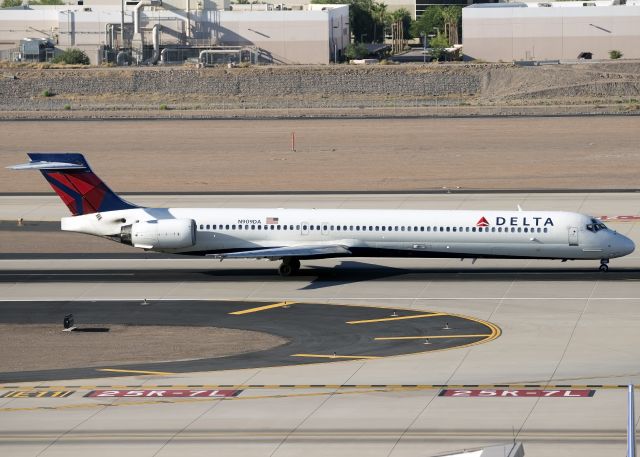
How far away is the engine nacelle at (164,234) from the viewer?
56.9 m

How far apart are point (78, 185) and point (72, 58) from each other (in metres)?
116

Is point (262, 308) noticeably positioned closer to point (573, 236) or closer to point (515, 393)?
point (573, 236)

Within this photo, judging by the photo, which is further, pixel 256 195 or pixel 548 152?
pixel 548 152

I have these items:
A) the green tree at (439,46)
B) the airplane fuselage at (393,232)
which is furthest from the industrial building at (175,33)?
the airplane fuselage at (393,232)

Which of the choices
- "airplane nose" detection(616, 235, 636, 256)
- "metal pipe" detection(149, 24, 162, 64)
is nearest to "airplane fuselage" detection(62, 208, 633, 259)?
"airplane nose" detection(616, 235, 636, 256)

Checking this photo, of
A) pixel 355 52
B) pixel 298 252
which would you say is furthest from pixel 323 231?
pixel 355 52

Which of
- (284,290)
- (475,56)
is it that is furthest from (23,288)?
(475,56)

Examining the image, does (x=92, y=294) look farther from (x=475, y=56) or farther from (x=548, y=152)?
(x=475, y=56)

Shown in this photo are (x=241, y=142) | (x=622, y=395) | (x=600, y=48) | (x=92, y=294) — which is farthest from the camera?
(x=600, y=48)

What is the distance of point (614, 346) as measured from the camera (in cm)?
4478

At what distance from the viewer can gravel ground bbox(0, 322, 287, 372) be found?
4456 centimetres

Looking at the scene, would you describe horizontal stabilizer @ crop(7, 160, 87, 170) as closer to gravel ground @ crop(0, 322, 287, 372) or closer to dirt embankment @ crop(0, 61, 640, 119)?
gravel ground @ crop(0, 322, 287, 372)

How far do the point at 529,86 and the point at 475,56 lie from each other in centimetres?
3012

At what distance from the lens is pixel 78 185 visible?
193 ft
